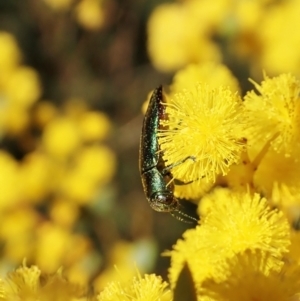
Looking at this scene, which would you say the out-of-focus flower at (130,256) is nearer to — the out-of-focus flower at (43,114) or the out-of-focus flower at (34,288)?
the out-of-focus flower at (43,114)

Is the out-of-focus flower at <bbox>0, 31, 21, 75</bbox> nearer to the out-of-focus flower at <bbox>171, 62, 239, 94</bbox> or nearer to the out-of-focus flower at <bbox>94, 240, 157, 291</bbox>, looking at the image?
the out-of-focus flower at <bbox>94, 240, 157, 291</bbox>

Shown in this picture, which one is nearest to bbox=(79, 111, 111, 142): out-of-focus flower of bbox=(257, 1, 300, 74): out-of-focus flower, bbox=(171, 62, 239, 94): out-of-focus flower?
bbox=(257, 1, 300, 74): out-of-focus flower

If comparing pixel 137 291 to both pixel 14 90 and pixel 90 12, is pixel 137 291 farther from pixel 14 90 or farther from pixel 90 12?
pixel 90 12

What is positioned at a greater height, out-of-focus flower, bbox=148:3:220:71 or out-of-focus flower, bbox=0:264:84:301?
out-of-focus flower, bbox=148:3:220:71

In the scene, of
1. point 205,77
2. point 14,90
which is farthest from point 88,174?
point 205,77

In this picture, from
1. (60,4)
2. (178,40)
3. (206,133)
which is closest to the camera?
(206,133)

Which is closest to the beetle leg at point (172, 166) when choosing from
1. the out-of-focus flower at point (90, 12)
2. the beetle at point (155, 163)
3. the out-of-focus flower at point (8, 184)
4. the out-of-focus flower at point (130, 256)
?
the beetle at point (155, 163)

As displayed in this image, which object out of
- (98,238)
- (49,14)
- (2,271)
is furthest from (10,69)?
(2,271)
